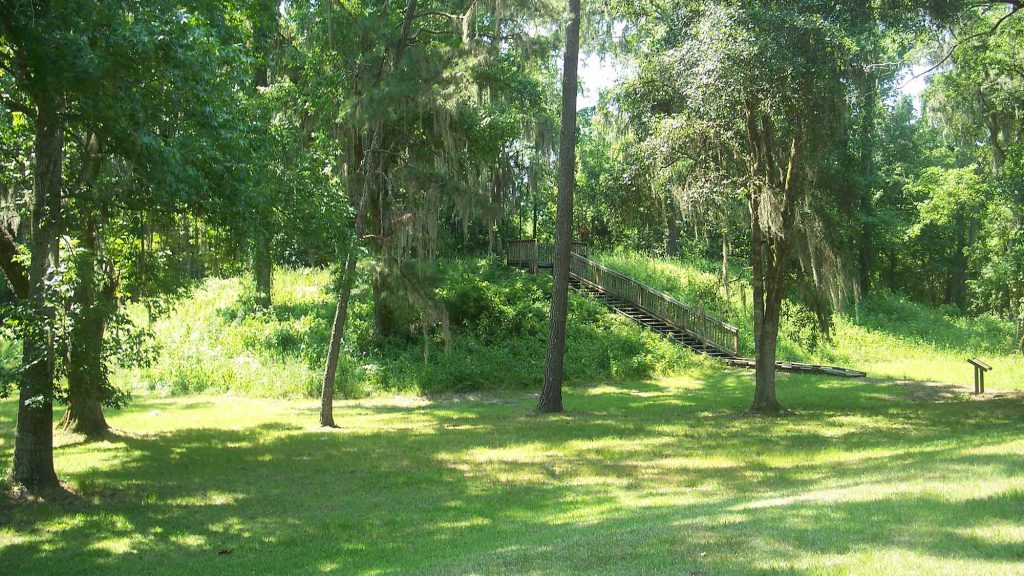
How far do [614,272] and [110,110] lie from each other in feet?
65.1

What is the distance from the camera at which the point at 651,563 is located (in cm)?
534

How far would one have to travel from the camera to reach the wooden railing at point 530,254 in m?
27.4

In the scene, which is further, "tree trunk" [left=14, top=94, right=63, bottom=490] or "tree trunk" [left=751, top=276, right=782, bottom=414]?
"tree trunk" [left=751, top=276, right=782, bottom=414]

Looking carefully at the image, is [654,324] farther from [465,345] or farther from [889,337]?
[889,337]

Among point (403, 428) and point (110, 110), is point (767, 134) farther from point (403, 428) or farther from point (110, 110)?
point (110, 110)

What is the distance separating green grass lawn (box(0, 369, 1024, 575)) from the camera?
560 cm

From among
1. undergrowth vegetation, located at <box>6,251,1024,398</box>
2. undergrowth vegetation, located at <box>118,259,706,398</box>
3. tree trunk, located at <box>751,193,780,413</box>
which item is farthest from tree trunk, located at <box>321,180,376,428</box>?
tree trunk, located at <box>751,193,780,413</box>

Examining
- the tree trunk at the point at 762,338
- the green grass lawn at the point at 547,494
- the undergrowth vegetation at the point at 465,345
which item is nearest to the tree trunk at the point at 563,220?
the green grass lawn at the point at 547,494

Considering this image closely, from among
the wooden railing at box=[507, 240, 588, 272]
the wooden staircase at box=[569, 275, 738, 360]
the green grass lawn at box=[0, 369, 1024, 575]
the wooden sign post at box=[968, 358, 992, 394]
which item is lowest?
the green grass lawn at box=[0, 369, 1024, 575]

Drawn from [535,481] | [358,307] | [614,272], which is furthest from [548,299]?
[535,481]

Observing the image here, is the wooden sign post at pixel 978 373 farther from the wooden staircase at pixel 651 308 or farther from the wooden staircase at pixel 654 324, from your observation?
the wooden staircase at pixel 654 324

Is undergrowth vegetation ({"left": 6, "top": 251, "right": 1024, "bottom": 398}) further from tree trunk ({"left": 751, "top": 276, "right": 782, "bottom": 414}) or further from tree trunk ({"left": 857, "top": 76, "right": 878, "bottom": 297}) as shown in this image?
tree trunk ({"left": 857, "top": 76, "right": 878, "bottom": 297})

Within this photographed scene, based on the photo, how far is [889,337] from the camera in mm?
28609

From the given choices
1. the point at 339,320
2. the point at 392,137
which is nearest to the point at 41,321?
the point at 339,320
